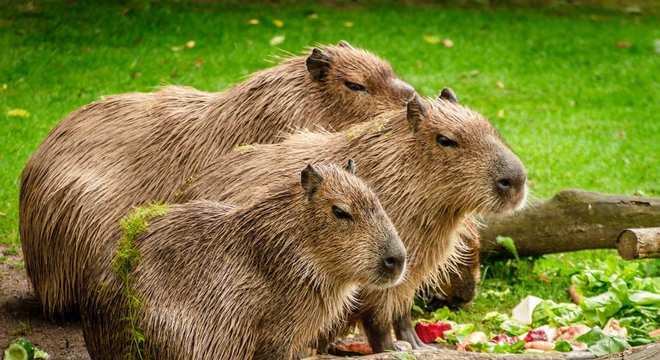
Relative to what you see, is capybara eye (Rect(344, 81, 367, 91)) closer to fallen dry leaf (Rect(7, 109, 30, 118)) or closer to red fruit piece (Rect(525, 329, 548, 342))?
red fruit piece (Rect(525, 329, 548, 342))

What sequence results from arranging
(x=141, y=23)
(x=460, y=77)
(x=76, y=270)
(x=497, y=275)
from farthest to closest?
1. (x=141, y=23)
2. (x=460, y=77)
3. (x=497, y=275)
4. (x=76, y=270)

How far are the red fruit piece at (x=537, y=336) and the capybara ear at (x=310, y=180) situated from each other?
7.49ft

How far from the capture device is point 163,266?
4.54 metres

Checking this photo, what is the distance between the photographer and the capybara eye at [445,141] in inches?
202

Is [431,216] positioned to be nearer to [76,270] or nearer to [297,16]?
[76,270]

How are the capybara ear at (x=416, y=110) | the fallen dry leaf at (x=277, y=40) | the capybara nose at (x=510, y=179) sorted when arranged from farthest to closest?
the fallen dry leaf at (x=277, y=40) → the capybara ear at (x=416, y=110) → the capybara nose at (x=510, y=179)

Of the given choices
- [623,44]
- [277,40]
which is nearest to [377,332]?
[277,40]

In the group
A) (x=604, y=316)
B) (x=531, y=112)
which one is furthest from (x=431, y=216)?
(x=531, y=112)

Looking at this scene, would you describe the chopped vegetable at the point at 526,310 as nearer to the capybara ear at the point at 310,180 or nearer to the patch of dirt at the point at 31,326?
the patch of dirt at the point at 31,326

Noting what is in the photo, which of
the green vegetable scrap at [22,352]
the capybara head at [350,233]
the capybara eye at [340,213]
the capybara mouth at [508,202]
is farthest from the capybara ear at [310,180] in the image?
the green vegetable scrap at [22,352]

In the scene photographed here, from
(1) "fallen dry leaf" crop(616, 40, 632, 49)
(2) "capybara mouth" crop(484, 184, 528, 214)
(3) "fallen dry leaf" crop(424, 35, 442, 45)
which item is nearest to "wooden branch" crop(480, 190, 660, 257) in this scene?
(2) "capybara mouth" crop(484, 184, 528, 214)

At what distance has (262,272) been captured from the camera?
452 centimetres

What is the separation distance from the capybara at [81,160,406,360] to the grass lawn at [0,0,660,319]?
421 cm

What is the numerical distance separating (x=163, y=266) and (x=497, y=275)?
360 cm
